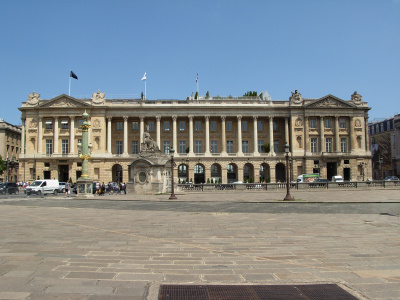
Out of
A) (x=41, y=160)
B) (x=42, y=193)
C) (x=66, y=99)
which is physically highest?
(x=66, y=99)

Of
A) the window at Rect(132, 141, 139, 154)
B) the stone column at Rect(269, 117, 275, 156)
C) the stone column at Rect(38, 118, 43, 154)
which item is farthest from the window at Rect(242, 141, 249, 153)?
the stone column at Rect(38, 118, 43, 154)

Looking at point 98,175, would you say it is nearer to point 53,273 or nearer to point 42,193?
point 42,193

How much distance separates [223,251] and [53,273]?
3.74 metres

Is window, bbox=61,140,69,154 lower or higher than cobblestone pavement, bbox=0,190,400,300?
higher

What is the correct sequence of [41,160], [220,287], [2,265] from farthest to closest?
[41,160]
[2,265]
[220,287]

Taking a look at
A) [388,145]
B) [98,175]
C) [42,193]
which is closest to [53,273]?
[42,193]

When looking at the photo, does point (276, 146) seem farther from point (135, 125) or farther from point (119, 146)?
point (119, 146)

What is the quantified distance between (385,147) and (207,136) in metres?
56.7

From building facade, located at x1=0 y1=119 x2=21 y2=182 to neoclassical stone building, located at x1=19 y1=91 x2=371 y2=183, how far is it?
1385 cm

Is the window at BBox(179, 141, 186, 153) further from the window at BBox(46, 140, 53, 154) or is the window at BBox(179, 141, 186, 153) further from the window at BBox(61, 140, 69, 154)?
the window at BBox(46, 140, 53, 154)

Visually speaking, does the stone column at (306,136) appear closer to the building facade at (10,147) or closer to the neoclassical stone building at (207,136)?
the neoclassical stone building at (207,136)

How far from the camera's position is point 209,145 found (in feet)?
246

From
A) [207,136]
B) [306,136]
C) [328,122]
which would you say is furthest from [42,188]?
[328,122]

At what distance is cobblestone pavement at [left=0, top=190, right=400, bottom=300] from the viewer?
569cm
